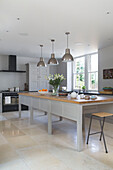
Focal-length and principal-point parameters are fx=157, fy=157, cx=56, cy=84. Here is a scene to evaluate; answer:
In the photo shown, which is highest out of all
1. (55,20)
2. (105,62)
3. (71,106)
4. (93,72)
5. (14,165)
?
(55,20)

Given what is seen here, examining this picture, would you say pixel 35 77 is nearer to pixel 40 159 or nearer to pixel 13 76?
pixel 13 76

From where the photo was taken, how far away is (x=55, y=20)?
3.36 meters

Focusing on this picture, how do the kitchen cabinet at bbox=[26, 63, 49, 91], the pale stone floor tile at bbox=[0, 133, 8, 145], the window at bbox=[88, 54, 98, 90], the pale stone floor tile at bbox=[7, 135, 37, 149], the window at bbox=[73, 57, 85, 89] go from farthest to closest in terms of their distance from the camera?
the window at bbox=[73, 57, 85, 89]
the kitchen cabinet at bbox=[26, 63, 49, 91]
the window at bbox=[88, 54, 98, 90]
the pale stone floor tile at bbox=[0, 133, 8, 145]
the pale stone floor tile at bbox=[7, 135, 37, 149]

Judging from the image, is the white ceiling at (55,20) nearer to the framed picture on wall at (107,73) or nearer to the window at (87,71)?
the framed picture on wall at (107,73)

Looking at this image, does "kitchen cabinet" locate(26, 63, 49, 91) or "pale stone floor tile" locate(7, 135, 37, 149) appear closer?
"pale stone floor tile" locate(7, 135, 37, 149)

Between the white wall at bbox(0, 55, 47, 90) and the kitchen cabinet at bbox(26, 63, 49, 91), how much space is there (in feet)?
1.14

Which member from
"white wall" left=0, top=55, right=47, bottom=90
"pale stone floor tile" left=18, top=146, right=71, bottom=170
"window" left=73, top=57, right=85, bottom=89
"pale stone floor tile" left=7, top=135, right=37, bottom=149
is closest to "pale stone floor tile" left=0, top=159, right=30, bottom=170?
"pale stone floor tile" left=18, top=146, right=71, bottom=170

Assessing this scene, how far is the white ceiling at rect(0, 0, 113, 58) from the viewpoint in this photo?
2.69m

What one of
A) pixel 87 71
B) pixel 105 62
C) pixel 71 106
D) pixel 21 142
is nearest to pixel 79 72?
pixel 87 71

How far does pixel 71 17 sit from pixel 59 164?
269 cm

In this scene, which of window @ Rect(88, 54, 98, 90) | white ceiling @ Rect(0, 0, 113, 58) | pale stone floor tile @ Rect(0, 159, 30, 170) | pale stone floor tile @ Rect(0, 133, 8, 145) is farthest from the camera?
window @ Rect(88, 54, 98, 90)

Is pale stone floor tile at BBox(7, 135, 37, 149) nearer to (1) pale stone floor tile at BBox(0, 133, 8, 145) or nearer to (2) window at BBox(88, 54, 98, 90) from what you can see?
A: (1) pale stone floor tile at BBox(0, 133, 8, 145)

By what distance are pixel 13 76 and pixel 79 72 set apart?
3.24 meters

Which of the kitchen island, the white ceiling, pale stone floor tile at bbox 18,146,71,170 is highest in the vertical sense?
the white ceiling
